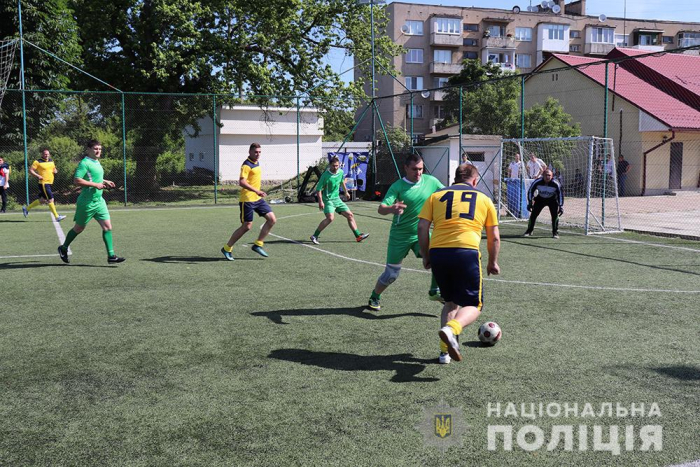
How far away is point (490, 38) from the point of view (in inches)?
2576

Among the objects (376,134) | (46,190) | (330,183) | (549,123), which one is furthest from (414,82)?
(330,183)

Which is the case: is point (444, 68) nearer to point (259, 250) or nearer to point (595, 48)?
point (595, 48)

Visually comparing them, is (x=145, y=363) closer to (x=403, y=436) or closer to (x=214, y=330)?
(x=214, y=330)

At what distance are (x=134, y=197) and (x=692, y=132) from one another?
27.2 m

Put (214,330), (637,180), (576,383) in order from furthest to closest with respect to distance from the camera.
Answer: (637,180) → (214,330) → (576,383)

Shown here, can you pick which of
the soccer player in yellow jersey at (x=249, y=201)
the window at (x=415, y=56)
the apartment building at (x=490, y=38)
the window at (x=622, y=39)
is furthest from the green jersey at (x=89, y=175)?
the window at (x=622, y=39)

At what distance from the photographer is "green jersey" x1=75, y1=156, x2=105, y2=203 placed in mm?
10273

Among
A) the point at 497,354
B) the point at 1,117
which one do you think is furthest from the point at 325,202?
the point at 1,117

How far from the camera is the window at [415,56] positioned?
6381 centimetres

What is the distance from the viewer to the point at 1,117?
2306 centimetres

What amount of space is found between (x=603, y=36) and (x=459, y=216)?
7318cm

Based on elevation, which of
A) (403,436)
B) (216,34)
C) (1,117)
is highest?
(216,34)

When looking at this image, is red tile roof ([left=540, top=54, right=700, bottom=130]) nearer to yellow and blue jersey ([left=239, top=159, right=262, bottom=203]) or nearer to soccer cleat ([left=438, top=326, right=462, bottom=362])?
yellow and blue jersey ([left=239, top=159, right=262, bottom=203])

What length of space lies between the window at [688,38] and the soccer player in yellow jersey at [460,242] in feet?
254
